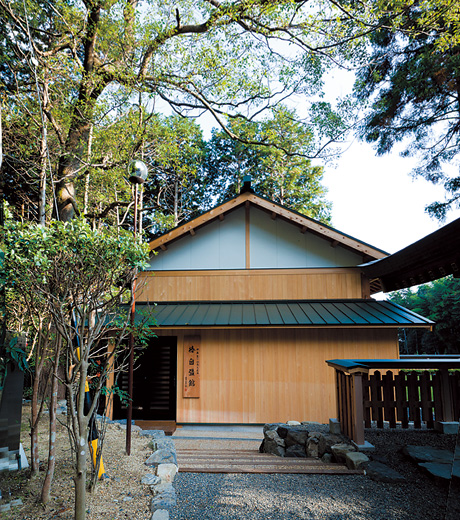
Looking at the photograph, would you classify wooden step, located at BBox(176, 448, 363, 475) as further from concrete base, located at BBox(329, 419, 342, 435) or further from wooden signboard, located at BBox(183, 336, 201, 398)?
wooden signboard, located at BBox(183, 336, 201, 398)

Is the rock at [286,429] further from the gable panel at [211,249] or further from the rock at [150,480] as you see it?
the gable panel at [211,249]

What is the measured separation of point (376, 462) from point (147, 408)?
19.7ft

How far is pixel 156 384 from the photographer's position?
8.92 meters

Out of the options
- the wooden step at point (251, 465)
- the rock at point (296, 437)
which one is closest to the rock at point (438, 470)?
the wooden step at point (251, 465)

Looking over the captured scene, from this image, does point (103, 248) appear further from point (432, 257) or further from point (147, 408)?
point (147, 408)

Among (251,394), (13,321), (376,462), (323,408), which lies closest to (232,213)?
(251,394)

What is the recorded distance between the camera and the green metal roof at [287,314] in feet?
25.5

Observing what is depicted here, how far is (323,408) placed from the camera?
811 cm

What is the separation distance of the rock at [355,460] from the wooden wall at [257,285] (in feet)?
15.6

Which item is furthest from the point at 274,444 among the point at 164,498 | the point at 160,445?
the point at 164,498

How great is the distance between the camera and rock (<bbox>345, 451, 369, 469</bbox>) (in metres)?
4.36

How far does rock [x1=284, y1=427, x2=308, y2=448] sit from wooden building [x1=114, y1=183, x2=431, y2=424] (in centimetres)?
252

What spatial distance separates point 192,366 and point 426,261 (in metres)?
5.75

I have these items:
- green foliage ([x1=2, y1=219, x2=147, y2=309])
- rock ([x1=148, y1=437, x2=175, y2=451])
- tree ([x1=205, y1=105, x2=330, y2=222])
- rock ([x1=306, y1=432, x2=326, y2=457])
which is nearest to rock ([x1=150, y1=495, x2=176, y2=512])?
rock ([x1=148, y1=437, x2=175, y2=451])
